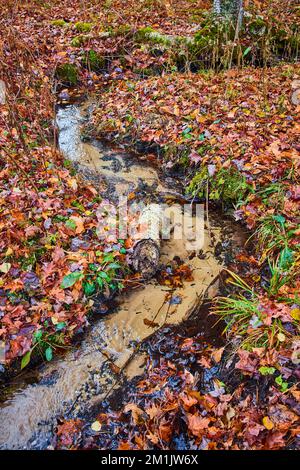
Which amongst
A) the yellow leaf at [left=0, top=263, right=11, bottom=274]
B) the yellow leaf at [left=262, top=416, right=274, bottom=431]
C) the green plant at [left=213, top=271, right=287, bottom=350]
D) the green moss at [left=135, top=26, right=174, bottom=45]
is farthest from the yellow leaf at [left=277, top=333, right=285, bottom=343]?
the green moss at [left=135, top=26, right=174, bottom=45]

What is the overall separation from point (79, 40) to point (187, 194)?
5619mm

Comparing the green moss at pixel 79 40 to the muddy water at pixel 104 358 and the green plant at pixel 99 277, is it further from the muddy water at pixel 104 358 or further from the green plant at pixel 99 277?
the green plant at pixel 99 277

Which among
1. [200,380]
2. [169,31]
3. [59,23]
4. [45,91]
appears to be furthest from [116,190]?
[59,23]

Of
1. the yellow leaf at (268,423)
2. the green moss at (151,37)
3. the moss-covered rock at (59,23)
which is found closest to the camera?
the yellow leaf at (268,423)

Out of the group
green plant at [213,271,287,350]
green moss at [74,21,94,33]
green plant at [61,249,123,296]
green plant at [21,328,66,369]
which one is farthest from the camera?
green moss at [74,21,94,33]

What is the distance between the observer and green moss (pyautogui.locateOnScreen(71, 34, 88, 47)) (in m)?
8.48

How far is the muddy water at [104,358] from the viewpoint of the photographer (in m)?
3.35

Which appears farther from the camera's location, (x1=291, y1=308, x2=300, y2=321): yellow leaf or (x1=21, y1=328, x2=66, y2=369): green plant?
(x1=21, y1=328, x2=66, y2=369): green plant

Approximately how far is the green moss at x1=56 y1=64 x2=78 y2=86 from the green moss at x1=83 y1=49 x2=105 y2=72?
0.35 meters

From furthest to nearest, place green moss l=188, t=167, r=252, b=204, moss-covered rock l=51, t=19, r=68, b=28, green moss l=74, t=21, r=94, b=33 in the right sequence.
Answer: moss-covered rock l=51, t=19, r=68, b=28, green moss l=74, t=21, r=94, b=33, green moss l=188, t=167, r=252, b=204

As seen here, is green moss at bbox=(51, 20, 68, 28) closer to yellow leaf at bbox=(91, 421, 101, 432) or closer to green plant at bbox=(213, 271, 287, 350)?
green plant at bbox=(213, 271, 287, 350)

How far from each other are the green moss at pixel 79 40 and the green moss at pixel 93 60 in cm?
43

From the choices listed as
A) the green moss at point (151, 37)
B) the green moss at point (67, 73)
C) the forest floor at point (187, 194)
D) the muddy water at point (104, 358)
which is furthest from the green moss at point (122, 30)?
the muddy water at point (104, 358)

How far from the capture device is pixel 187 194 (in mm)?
5750
